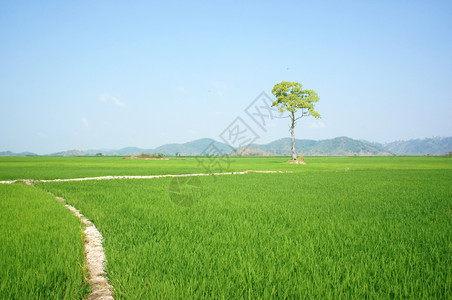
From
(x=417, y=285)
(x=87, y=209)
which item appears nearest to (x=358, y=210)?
(x=417, y=285)

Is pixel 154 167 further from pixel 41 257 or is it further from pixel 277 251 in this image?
pixel 277 251

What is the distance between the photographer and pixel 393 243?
4352 millimetres

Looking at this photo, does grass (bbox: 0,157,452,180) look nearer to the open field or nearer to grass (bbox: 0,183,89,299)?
the open field

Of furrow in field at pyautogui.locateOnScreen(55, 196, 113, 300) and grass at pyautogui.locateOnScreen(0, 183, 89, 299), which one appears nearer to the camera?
grass at pyautogui.locateOnScreen(0, 183, 89, 299)

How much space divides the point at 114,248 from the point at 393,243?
4296 mm

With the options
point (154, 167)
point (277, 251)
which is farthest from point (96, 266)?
point (154, 167)

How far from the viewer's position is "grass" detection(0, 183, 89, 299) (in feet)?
9.60

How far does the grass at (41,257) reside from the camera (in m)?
2.93

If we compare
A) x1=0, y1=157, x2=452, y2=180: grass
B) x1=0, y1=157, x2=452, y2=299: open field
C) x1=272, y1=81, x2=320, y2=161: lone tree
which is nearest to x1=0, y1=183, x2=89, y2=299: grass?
x1=0, y1=157, x2=452, y2=299: open field

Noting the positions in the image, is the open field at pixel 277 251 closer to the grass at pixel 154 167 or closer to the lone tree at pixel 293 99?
the grass at pixel 154 167

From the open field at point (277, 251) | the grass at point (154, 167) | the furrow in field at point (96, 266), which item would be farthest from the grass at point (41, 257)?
the grass at point (154, 167)

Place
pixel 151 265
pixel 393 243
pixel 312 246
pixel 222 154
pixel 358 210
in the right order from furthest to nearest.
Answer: pixel 222 154
pixel 358 210
pixel 393 243
pixel 312 246
pixel 151 265

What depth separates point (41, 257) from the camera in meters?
3.73

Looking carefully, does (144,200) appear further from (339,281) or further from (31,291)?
(339,281)
